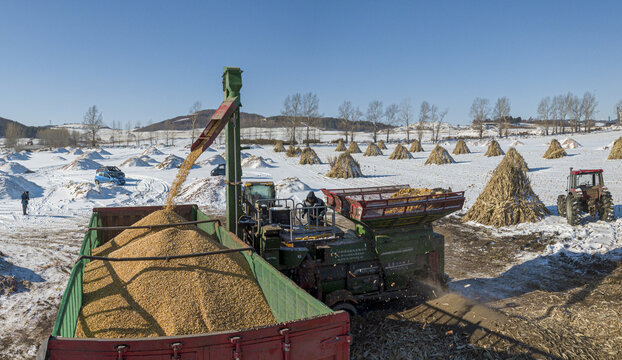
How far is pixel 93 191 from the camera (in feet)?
73.1

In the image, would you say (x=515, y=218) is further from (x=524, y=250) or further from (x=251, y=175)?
(x=251, y=175)

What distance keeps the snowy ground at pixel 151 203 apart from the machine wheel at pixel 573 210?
0.90ft

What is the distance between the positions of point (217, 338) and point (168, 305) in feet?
5.74

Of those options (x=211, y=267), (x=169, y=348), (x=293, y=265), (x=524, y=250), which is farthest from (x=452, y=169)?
(x=169, y=348)

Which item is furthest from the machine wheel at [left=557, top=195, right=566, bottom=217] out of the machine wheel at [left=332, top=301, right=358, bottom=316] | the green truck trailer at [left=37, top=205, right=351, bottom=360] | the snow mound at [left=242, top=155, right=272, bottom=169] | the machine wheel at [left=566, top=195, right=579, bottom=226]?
the snow mound at [left=242, top=155, right=272, bottom=169]

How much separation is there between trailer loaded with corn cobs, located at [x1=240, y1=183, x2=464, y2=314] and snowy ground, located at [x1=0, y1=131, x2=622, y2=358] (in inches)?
73.1

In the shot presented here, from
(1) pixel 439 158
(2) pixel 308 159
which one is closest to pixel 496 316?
(1) pixel 439 158

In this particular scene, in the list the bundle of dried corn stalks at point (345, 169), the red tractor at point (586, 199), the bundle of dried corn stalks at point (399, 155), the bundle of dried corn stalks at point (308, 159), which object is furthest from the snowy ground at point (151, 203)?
the bundle of dried corn stalks at point (399, 155)

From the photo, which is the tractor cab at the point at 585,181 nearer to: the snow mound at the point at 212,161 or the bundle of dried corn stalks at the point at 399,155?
the bundle of dried corn stalks at the point at 399,155

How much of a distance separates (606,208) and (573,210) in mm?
1440

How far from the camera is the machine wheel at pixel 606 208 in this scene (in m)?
14.2

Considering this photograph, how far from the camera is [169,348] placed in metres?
3.29

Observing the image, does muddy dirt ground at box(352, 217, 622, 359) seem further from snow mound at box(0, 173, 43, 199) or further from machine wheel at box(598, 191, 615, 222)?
snow mound at box(0, 173, 43, 199)

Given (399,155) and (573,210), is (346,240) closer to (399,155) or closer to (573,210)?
(573,210)
